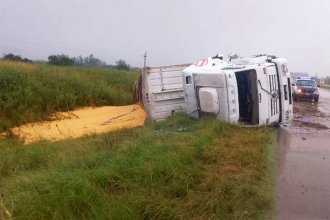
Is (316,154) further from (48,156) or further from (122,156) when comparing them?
(48,156)

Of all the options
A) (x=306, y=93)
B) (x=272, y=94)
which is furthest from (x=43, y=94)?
(x=306, y=93)

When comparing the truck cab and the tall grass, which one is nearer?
the truck cab

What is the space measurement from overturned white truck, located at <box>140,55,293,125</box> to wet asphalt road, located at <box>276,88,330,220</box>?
98 cm

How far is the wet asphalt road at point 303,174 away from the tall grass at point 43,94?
875 cm

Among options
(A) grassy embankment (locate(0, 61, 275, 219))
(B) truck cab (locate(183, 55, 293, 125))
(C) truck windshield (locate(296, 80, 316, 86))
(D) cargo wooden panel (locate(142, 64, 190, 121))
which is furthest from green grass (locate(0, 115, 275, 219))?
(C) truck windshield (locate(296, 80, 316, 86))

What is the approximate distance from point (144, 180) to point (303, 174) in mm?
3240

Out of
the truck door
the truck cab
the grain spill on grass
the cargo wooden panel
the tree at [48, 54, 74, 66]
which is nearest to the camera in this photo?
the truck cab

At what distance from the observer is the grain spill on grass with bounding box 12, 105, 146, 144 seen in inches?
453

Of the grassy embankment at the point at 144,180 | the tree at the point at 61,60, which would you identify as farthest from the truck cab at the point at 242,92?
the tree at the point at 61,60

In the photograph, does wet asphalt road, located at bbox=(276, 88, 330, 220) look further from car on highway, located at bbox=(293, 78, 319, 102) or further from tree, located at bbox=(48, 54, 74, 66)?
tree, located at bbox=(48, 54, 74, 66)

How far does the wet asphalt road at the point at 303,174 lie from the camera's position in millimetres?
5402

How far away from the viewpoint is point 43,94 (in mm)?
15328

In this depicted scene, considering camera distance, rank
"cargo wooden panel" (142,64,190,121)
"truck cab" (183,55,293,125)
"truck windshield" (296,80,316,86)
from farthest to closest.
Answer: "truck windshield" (296,80,316,86) < "cargo wooden panel" (142,64,190,121) < "truck cab" (183,55,293,125)

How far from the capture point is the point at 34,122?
1372 cm
